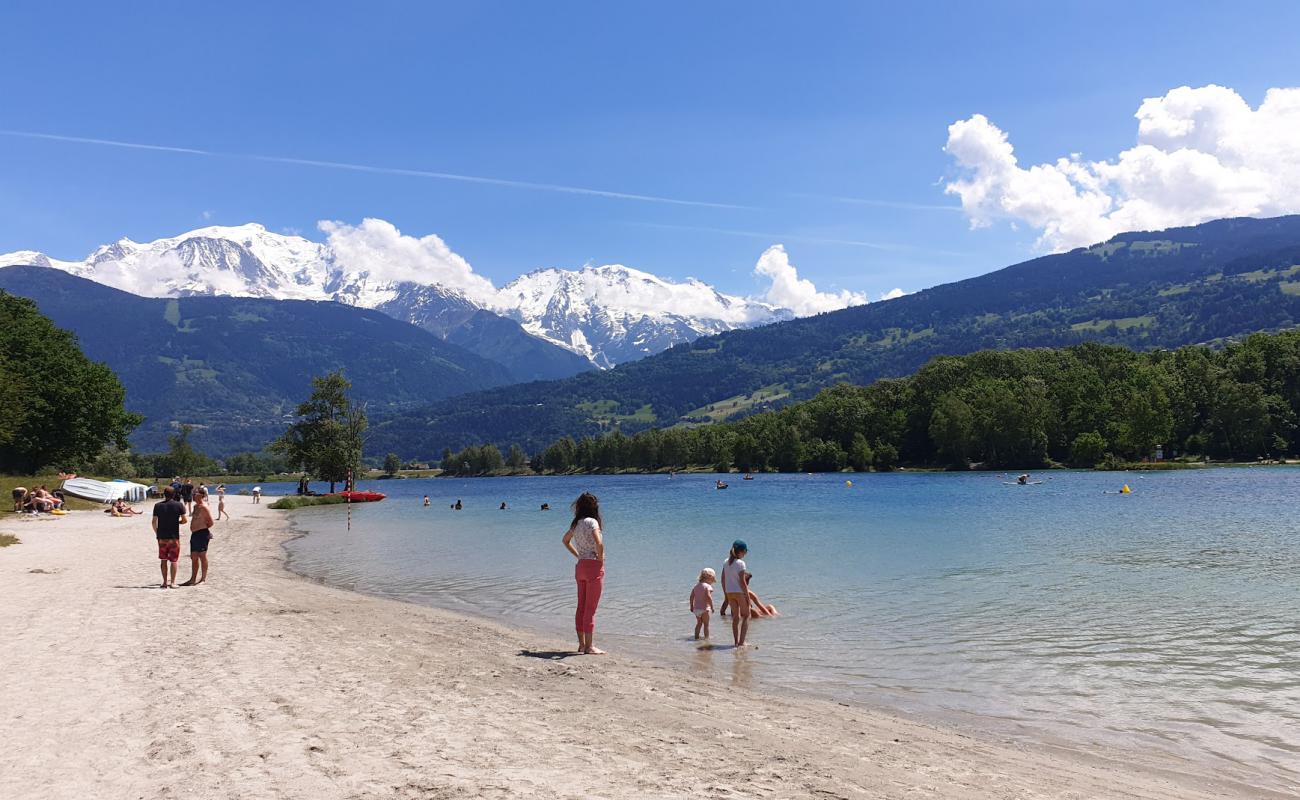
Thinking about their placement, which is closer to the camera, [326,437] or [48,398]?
[48,398]

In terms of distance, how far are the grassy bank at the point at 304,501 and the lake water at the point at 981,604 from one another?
33.4 meters

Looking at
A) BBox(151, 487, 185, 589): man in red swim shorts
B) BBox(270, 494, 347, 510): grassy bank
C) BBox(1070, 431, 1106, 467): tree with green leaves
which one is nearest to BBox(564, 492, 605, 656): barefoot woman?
BBox(151, 487, 185, 589): man in red swim shorts

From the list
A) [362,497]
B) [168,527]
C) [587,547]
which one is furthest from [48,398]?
[587,547]

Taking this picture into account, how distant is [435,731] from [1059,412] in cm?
14513

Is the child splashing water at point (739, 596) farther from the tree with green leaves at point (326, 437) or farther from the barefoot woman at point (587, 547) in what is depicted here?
the tree with green leaves at point (326, 437)

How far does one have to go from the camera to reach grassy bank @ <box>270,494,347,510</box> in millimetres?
83637

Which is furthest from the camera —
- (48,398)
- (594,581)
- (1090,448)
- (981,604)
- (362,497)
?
(1090,448)

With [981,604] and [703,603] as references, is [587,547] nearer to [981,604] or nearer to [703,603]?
[703,603]

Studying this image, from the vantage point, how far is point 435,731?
380 inches

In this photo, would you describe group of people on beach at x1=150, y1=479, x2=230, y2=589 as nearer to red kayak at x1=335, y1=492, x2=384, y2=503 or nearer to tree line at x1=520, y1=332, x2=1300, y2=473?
red kayak at x1=335, y1=492, x2=384, y2=503

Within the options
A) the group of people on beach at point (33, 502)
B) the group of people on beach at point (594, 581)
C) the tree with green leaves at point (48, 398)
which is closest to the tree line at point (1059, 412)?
the tree with green leaves at point (48, 398)

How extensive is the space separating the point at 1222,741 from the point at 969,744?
127 inches

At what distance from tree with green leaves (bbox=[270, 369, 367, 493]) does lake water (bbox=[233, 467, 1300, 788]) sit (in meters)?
41.2

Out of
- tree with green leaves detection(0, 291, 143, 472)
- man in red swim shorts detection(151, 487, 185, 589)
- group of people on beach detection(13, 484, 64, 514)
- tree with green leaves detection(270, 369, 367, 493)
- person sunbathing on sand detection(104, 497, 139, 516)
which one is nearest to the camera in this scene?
man in red swim shorts detection(151, 487, 185, 589)
